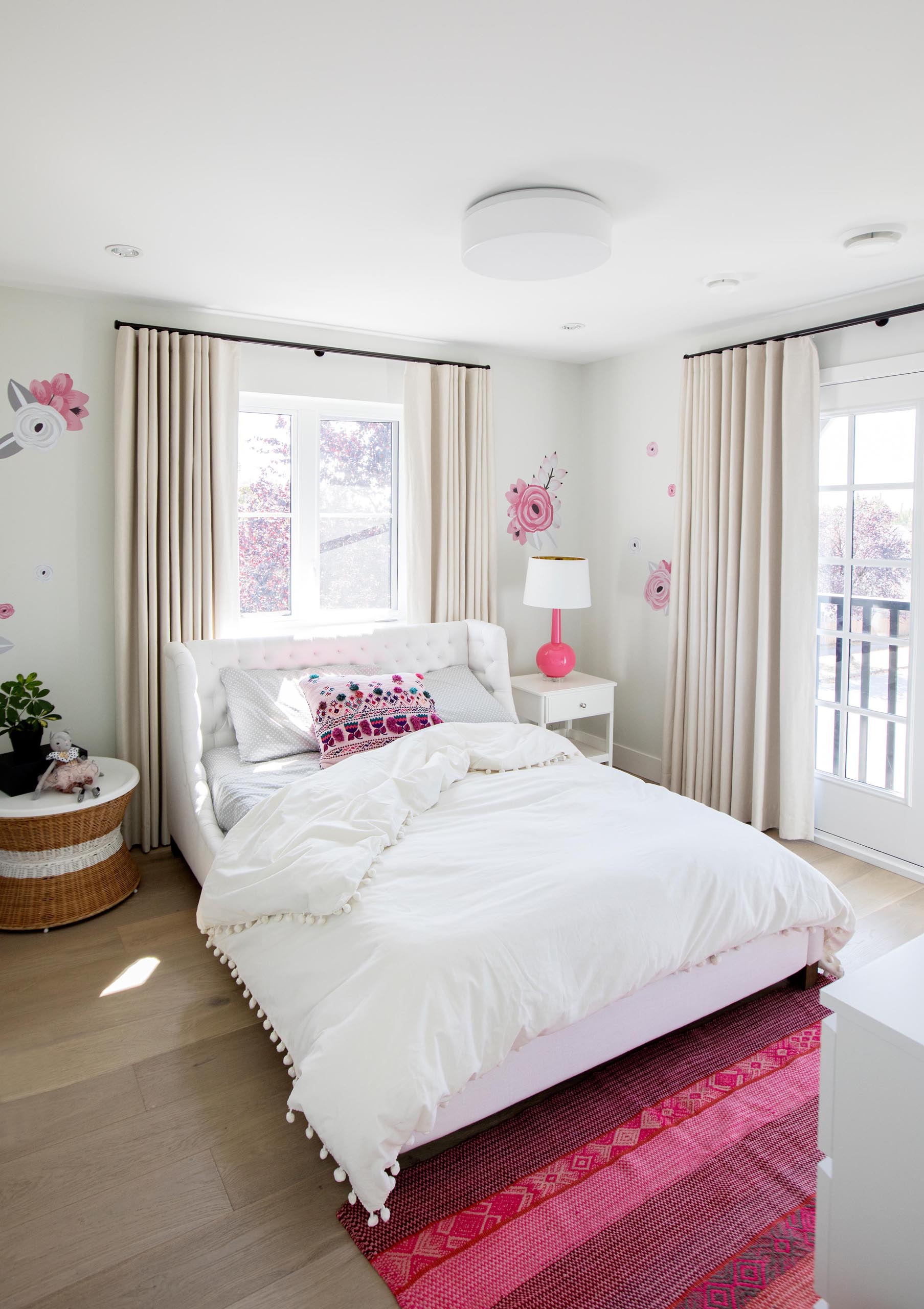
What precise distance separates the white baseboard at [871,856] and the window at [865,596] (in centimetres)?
28

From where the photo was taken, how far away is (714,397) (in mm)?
3887

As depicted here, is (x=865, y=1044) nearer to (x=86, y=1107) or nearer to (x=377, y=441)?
(x=86, y=1107)

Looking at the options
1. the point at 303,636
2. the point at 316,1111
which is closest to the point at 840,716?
the point at 303,636

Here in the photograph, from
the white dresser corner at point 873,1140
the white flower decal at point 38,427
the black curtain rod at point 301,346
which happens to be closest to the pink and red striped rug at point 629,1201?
the white dresser corner at point 873,1140

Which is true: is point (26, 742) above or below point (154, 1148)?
above

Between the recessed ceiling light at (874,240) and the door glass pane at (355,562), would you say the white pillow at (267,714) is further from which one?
the recessed ceiling light at (874,240)

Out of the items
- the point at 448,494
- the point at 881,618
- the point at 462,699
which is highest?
the point at 448,494

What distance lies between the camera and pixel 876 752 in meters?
3.50

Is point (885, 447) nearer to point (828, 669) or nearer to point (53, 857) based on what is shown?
point (828, 669)

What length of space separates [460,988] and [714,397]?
3.16 m

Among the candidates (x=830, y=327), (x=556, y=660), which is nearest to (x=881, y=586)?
(x=830, y=327)

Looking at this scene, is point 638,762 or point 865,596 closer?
point 865,596

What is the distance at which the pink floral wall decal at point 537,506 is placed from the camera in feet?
15.5

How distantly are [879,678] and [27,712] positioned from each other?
11.8 ft
